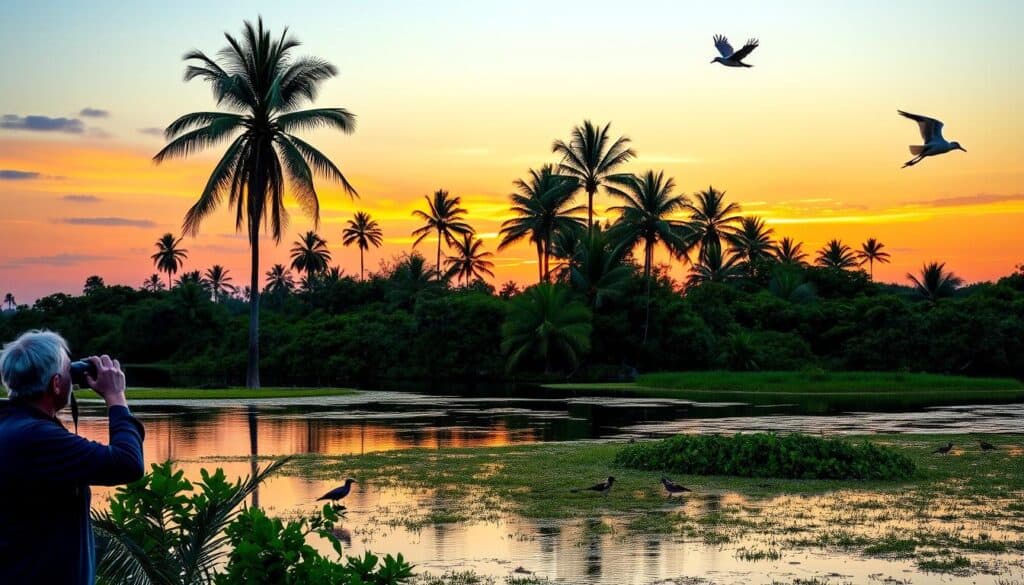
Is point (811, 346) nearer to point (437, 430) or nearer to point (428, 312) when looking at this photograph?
point (428, 312)

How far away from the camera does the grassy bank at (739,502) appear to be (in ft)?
38.2

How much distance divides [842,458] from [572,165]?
57392 millimetres

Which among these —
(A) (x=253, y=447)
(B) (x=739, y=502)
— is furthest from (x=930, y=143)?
(A) (x=253, y=447)

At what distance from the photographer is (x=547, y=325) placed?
63719 mm

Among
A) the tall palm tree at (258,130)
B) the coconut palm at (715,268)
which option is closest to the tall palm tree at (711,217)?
the coconut palm at (715,268)

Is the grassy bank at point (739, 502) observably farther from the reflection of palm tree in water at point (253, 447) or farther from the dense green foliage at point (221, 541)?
the dense green foliage at point (221, 541)

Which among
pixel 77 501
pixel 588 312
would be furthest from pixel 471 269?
pixel 77 501

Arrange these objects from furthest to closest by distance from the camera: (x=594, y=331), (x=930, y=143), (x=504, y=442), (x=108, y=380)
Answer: (x=594, y=331)
(x=504, y=442)
(x=930, y=143)
(x=108, y=380)

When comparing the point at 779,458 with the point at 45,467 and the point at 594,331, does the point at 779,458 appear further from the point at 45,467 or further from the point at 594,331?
the point at 594,331

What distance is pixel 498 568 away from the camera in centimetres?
1016

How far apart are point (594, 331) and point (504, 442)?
149 ft

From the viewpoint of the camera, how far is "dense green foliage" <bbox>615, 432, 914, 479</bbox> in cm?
1658

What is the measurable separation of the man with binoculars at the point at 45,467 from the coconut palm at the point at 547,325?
5991 centimetres

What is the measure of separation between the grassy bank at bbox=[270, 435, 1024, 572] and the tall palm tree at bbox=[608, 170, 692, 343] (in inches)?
1961
